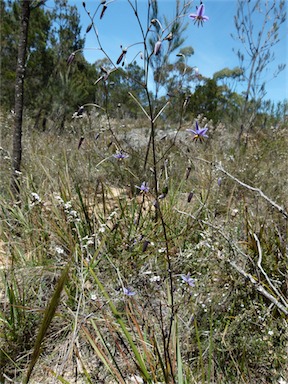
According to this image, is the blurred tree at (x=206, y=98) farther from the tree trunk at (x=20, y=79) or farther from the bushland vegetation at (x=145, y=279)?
the tree trunk at (x=20, y=79)

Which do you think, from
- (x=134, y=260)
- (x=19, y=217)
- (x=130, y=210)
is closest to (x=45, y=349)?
(x=134, y=260)

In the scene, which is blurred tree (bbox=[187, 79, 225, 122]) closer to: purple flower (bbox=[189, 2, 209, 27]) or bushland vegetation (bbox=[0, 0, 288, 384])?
bushland vegetation (bbox=[0, 0, 288, 384])

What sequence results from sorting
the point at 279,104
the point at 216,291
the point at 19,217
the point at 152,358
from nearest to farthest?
the point at 152,358 → the point at 216,291 → the point at 19,217 → the point at 279,104

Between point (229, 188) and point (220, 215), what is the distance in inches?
24.1

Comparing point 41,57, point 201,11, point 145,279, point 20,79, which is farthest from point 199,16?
point 41,57

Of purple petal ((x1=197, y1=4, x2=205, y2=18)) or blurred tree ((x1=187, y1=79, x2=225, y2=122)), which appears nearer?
purple petal ((x1=197, y1=4, x2=205, y2=18))

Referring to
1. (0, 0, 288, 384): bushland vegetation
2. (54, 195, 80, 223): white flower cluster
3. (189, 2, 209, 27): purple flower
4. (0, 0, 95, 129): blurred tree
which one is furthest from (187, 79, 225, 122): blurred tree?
(189, 2, 209, 27): purple flower

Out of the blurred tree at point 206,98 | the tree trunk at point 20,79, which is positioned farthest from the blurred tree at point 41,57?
the tree trunk at point 20,79

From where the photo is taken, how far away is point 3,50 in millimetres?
8805

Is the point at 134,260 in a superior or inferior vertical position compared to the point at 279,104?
inferior

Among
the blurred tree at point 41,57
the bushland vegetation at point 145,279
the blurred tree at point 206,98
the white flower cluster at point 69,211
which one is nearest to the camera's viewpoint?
the bushland vegetation at point 145,279

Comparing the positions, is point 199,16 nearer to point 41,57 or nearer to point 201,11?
point 201,11

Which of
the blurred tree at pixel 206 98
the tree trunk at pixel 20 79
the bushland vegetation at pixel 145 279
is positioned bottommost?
the bushland vegetation at pixel 145 279

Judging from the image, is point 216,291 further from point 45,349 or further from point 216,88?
point 216,88
